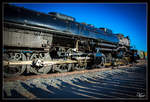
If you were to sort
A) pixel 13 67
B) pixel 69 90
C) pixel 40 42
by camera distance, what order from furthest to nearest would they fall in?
pixel 40 42, pixel 13 67, pixel 69 90

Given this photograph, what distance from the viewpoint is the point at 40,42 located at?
14.0ft

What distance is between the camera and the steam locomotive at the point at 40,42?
352 centimetres

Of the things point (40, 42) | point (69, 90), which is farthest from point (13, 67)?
point (69, 90)

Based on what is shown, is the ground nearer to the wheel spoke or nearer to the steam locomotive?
the wheel spoke

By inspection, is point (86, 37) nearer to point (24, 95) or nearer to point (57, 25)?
point (57, 25)

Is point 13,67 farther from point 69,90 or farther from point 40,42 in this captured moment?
point 69,90

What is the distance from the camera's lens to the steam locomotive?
352cm

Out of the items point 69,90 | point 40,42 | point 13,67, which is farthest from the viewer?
point 40,42

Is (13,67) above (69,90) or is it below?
above

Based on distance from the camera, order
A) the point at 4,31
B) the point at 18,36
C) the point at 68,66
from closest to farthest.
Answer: the point at 4,31 < the point at 18,36 < the point at 68,66

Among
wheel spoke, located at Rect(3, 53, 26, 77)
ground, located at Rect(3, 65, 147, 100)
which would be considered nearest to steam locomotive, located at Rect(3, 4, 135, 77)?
wheel spoke, located at Rect(3, 53, 26, 77)

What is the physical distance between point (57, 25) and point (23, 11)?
1.61 m

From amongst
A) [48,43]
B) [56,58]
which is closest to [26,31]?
[48,43]

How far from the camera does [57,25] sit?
15.6ft
